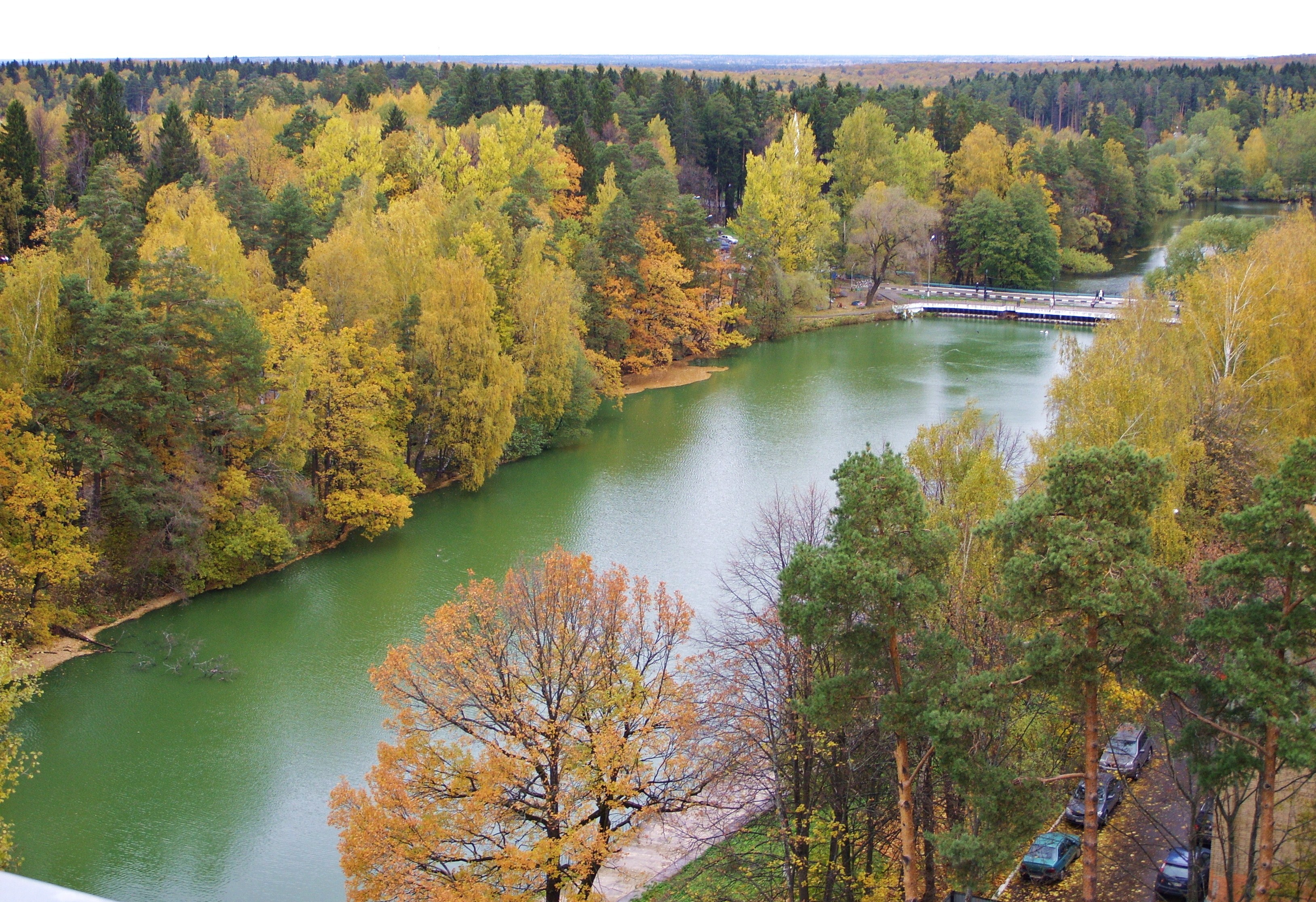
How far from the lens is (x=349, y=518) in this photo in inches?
1147

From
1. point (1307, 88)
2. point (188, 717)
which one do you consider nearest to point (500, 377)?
point (188, 717)

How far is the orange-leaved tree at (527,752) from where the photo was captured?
13.8m

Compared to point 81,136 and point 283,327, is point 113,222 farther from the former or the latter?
point 81,136

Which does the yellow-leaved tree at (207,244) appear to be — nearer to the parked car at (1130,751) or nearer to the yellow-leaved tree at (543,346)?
the yellow-leaved tree at (543,346)

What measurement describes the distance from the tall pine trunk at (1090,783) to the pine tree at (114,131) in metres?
39.6

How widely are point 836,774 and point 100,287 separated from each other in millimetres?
21443

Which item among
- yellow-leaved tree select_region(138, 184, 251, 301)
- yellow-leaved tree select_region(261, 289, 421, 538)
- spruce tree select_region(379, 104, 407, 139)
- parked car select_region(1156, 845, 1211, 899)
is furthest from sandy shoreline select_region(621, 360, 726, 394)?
parked car select_region(1156, 845, 1211, 899)

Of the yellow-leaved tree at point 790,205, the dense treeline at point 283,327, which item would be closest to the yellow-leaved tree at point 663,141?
the yellow-leaved tree at point 790,205

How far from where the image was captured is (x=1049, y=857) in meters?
14.9

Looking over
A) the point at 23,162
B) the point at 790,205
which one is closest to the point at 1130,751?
the point at 23,162

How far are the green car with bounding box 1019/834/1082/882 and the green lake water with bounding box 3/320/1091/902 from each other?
30.8 feet

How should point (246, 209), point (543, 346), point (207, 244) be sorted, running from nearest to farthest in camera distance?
point (207, 244)
point (543, 346)
point (246, 209)

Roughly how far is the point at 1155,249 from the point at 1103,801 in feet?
224

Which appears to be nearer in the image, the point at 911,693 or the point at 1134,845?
the point at 911,693
